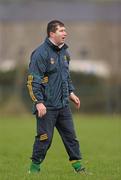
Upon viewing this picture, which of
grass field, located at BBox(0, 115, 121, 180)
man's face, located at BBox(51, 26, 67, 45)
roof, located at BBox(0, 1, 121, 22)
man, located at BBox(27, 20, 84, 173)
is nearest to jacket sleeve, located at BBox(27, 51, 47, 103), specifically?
man, located at BBox(27, 20, 84, 173)

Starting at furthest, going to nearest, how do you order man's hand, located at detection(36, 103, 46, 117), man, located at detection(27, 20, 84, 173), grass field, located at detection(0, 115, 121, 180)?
1. grass field, located at detection(0, 115, 121, 180)
2. man, located at detection(27, 20, 84, 173)
3. man's hand, located at detection(36, 103, 46, 117)

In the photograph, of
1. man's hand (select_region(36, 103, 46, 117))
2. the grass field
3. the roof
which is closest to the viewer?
man's hand (select_region(36, 103, 46, 117))

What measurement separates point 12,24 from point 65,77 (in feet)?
174

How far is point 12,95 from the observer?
37.8 meters

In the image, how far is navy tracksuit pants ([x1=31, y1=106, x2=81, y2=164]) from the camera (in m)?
9.72

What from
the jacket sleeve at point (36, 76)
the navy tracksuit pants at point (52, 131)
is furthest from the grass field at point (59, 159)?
the jacket sleeve at point (36, 76)

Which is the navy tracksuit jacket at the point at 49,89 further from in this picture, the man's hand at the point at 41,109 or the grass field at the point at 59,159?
the grass field at the point at 59,159

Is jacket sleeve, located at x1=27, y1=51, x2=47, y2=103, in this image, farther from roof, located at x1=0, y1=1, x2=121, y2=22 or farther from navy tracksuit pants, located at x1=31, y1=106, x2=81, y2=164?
roof, located at x1=0, y1=1, x2=121, y2=22

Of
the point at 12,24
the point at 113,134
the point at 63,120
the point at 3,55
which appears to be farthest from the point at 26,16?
the point at 63,120

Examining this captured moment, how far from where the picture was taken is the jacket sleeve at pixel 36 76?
31.1 ft

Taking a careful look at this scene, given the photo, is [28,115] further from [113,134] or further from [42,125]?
[42,125]

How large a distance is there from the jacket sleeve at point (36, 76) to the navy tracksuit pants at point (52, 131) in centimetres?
36

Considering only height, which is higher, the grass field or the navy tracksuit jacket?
the navy tracksuit jacket

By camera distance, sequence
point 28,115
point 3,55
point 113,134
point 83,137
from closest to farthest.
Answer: point 83,137, point 113,134, point 28,115, point 3,55
